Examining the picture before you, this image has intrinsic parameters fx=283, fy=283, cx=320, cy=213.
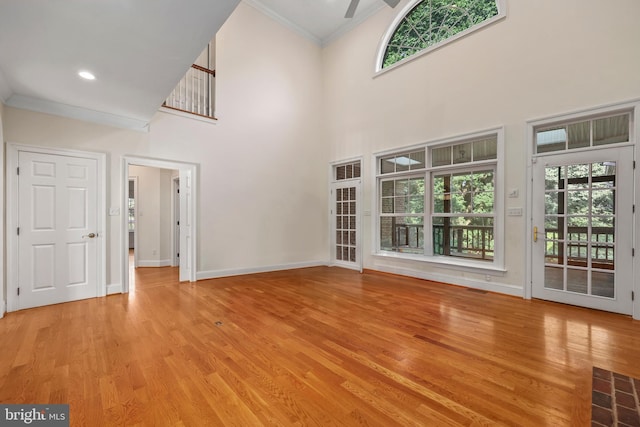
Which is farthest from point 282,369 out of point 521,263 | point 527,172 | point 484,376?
point 527,172

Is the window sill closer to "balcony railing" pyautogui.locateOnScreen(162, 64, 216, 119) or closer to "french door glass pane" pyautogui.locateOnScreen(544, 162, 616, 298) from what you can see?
"french door glass pane" pyautogui.locateOnScreen(544, 162, 616, 298)

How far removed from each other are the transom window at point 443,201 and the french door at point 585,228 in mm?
538

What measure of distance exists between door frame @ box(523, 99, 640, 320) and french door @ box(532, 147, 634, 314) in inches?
1.5

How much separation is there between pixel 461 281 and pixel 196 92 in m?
5.74

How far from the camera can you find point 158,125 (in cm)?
466

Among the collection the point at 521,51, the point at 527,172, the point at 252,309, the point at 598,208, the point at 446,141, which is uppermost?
the point at 521,51

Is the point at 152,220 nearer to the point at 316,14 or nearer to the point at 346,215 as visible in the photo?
the point at 346,215

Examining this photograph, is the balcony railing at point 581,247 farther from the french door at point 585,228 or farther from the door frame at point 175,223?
the door frame at point 175,223

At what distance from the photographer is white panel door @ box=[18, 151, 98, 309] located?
11.8ft

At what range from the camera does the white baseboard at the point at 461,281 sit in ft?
13.2

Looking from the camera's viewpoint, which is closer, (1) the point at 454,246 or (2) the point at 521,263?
(2) the point at 521,263

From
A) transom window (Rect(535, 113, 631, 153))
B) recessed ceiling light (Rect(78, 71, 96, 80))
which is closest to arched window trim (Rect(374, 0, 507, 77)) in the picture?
transom window (Rect(535, 113, 631, 153))

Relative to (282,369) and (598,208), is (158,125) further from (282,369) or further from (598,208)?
(598,208)

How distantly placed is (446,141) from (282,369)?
422 centimetres
